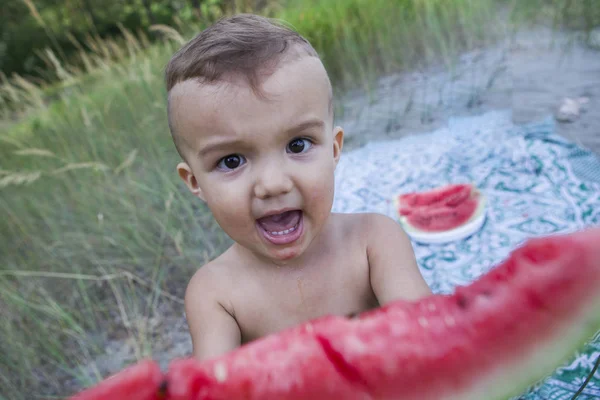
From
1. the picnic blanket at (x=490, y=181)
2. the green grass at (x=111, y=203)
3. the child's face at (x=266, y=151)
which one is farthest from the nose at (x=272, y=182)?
the picnic blanket at (x=490, y=181)

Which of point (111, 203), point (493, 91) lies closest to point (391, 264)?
point (111, 203)

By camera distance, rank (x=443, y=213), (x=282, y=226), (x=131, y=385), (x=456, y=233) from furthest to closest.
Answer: (x=443, y=213), (x=456, y=233), (x=282, y=226), (x=131, y=385)

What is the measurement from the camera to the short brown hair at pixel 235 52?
1146 millimetres

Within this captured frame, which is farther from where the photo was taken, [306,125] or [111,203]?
[111,203]

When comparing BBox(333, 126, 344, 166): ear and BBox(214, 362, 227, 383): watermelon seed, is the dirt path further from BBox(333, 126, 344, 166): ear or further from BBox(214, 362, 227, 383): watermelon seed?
BBox(214, 362, 227, 383): watermelon seed

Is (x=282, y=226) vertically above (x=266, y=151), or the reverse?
(x=266, y=151)

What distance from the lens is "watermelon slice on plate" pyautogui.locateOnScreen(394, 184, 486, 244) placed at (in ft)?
8.16

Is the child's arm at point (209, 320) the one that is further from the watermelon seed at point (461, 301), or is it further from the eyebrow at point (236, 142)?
the watermelon seed at point (461, 301)

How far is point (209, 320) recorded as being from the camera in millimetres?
1369

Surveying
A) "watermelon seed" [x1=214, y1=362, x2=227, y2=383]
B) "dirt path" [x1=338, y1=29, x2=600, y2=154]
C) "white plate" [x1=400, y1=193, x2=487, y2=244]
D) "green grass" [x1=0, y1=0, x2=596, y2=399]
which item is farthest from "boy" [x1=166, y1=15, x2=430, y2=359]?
"dirt path" [x1=338, y1=29, x2=600, y2=154]

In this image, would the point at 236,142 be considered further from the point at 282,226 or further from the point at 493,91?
the point at 493,91

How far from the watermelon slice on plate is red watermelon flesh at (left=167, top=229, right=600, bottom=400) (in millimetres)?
1945

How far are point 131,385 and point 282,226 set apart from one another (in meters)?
0.71

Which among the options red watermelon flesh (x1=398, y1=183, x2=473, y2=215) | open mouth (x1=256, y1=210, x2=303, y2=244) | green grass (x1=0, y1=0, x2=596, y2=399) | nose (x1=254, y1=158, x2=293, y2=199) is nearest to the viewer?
nose (x1=254, y1=158, x2=293, y2=199)
